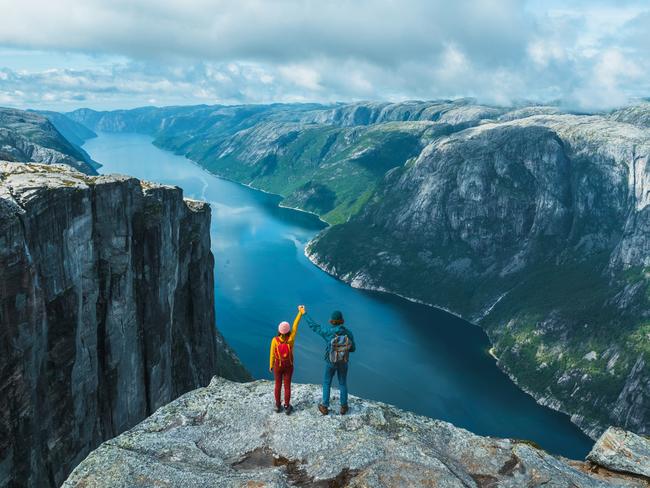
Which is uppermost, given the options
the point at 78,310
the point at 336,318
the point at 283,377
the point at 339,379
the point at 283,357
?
the point at 336,318

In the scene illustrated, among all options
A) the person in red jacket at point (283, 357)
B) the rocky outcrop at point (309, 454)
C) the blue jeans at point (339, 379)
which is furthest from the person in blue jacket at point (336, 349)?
the rocky outcrop at point (309, 454)

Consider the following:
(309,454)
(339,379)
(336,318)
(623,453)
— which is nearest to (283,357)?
(339,379)

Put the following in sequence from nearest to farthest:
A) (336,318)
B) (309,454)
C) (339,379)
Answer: (309,454)
(339,379)
(336,318)

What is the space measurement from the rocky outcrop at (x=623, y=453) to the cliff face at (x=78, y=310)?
158ft

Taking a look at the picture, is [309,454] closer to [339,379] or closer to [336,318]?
[339,379]

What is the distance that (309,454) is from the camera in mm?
30047

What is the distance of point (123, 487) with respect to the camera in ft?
85.5

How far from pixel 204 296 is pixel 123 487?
77.9 meters

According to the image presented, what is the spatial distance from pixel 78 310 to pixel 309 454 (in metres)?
39.6

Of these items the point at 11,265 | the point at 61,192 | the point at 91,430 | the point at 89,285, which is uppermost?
the point at 61,192

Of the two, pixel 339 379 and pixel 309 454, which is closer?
pixel 309 454

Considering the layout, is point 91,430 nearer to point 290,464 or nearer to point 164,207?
point 164,207

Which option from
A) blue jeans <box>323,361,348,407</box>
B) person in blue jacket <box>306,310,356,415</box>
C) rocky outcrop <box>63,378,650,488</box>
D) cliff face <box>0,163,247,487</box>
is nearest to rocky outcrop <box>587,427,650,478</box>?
rocky outcrop <box>63,378,650,488</box>

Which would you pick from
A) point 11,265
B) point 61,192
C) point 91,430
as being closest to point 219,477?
point 11,265
